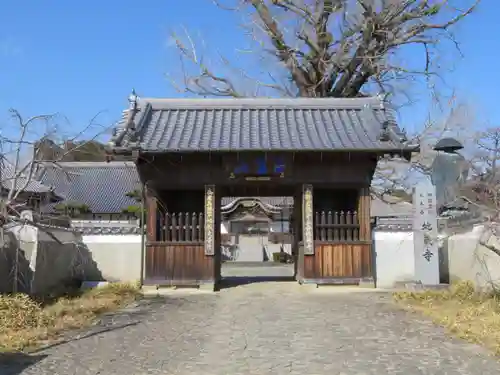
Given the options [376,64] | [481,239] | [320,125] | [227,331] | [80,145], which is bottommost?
[227,331]

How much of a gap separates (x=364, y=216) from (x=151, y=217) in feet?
17.5

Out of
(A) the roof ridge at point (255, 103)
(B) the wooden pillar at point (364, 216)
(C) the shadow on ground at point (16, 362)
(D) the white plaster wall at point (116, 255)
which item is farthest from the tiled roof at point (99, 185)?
(C) the shadow on ground at point (16, 362)

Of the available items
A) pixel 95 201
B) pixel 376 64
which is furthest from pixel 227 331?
pixel 95 201

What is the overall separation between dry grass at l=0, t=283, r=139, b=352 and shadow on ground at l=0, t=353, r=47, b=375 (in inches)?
9.6

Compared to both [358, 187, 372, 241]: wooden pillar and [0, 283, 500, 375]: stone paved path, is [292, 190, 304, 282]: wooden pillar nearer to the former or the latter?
[358, 187, 372, 241]: wooden pillar

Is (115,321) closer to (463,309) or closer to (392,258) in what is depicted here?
(463,309)

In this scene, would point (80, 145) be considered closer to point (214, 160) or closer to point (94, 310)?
point (94, 310)

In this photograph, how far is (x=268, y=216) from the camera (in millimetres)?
43781

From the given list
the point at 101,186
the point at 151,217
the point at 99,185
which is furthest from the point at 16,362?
the point at 99,185

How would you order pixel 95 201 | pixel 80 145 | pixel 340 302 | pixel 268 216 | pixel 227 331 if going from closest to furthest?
pixel 227 331 → pixel 80 145 → pixel 340 302 → pixel 95 201 → pixel 268 216

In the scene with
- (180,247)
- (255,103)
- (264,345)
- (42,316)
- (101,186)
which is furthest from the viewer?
(101,186)

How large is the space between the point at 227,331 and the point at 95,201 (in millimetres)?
30944

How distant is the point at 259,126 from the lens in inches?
581

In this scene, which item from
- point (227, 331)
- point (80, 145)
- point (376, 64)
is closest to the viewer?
point (227, 331)
